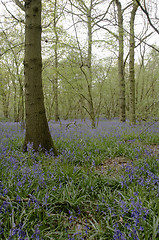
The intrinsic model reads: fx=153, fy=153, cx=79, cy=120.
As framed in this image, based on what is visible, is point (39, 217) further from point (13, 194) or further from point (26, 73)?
point (26, 73)

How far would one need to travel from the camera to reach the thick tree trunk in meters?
4.20

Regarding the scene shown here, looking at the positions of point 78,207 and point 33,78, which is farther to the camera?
point 33,78

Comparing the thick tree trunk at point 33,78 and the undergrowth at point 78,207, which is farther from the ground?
the thick tree trunk at point 33,78

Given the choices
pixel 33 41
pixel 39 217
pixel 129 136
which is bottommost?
pixel 39 217

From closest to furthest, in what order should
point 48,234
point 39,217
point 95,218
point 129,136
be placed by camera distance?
point 48,234, point 39,217, point 95,218, point 129,136

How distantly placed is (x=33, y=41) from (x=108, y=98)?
25.0 metres

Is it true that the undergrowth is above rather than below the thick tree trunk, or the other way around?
below

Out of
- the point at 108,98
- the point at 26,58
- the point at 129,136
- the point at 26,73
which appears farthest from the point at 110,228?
the point at 108,98

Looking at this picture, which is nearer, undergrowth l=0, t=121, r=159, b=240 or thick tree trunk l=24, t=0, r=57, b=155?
undergrowth l=0, t=121, r=159, b=240

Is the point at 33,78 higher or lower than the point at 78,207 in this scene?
higher

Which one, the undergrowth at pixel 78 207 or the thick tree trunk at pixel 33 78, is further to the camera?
the thick tree trunk at pixel 33 78

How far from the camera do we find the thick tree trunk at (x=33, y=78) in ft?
13.8

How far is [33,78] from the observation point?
424cm

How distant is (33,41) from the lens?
4.21m
